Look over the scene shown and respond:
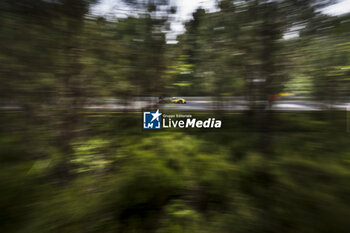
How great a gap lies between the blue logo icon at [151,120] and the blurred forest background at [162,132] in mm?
126

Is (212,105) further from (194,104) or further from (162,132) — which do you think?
(162,132)

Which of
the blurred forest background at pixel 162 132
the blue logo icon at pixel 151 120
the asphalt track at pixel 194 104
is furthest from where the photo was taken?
the blue logo icon at pixel 151 120

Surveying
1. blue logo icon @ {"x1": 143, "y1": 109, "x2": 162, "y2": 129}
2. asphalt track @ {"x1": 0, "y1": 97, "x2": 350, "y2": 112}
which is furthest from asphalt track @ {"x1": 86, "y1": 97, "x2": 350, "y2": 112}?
blue logo icon @ {"x1": 143, "y1": 109, "x2": 162, "y2": 129}

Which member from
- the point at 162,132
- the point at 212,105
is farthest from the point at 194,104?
the point at 162,132

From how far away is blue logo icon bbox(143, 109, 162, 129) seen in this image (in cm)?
183

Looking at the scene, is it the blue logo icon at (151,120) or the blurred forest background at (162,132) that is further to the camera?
the blue logo icon at (151,120)

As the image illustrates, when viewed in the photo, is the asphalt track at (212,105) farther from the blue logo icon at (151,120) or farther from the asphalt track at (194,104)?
the blue logo icon at (151,120)

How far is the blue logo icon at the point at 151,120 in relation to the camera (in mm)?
1827

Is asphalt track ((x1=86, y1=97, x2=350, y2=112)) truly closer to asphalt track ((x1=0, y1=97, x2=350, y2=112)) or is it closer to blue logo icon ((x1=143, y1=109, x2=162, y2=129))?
asphalt track ((x1=0, y1=97, x2=350, y2=112))

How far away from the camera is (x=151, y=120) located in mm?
1889

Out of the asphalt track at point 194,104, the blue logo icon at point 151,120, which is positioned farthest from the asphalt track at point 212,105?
the blue logo icon at point 151,120

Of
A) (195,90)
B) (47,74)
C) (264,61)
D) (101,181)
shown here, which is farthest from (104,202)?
(264,61)

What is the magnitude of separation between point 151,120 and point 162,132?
27 cm

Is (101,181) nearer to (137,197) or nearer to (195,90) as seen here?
(137,197)
